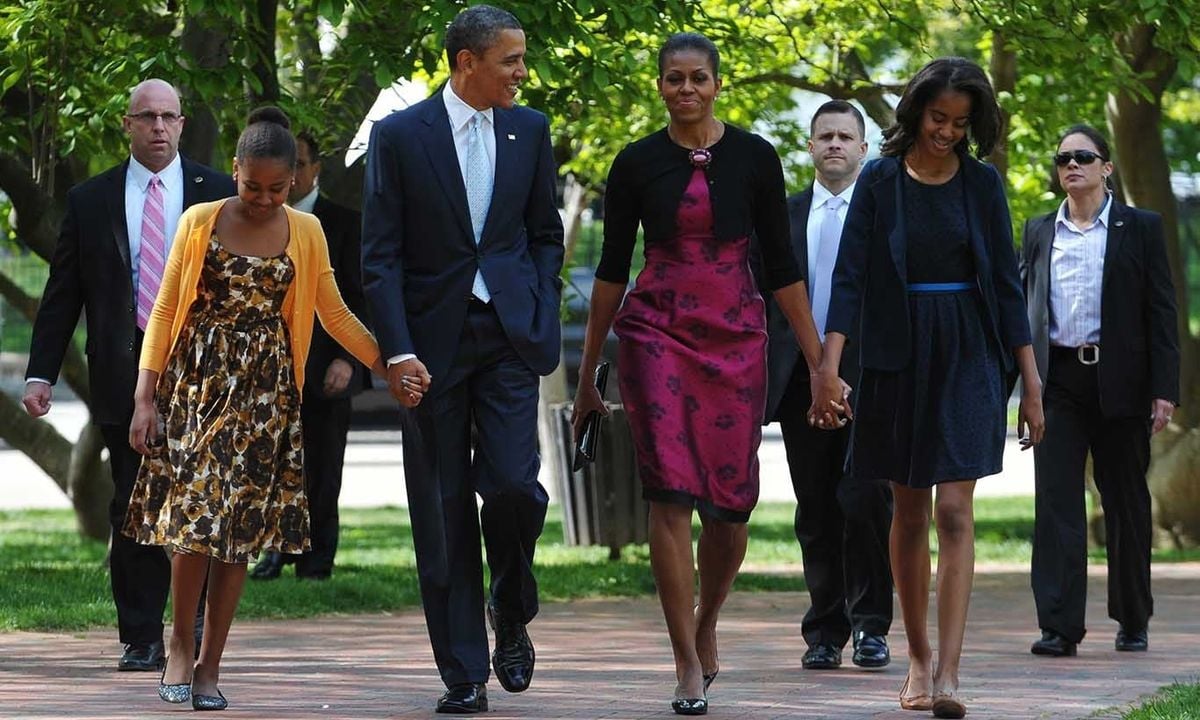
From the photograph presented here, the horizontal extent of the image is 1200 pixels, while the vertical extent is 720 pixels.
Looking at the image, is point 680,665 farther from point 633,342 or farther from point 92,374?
point 92,374

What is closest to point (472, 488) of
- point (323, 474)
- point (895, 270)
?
point (895, 270)

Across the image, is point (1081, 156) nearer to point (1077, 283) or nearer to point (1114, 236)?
point (1114, 236)

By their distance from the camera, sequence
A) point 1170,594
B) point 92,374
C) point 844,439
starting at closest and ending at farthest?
1. point 92,374
2. point 844,439
3. point 1170,594

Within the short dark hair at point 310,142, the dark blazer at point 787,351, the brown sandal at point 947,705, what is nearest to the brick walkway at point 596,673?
the brown sandal at point 947,705

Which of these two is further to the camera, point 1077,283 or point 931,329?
point 1077,283

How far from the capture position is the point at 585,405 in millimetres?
6914

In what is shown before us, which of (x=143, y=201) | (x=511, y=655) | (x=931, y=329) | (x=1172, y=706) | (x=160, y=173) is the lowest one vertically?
(x=1172, y=706)

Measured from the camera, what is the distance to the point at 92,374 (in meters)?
7.69

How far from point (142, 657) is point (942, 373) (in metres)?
2.99

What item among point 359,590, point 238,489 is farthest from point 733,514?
point 359,590

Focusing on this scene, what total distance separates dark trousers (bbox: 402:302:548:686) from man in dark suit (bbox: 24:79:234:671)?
4.98ft

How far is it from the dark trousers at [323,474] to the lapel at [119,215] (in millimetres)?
3542

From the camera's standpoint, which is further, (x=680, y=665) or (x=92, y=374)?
(x=92, y=374)

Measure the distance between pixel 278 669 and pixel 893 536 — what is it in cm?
232
